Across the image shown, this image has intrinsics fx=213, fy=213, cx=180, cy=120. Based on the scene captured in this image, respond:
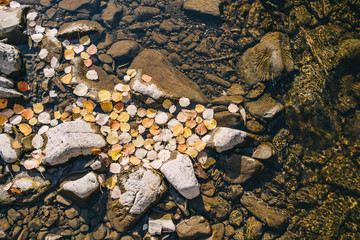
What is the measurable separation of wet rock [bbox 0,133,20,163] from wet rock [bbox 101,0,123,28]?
124 inches

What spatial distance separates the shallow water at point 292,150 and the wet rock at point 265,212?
5cm

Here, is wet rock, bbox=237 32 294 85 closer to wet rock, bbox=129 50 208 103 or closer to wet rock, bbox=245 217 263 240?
wet rock, bbox=129 50 208 103

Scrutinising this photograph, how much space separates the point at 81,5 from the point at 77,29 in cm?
90

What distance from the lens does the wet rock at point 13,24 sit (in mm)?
4187

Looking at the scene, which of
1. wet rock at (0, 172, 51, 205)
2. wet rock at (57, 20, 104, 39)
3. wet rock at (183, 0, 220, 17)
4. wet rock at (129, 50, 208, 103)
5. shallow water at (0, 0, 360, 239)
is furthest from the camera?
wet rock at (183, 0, 220, 17)

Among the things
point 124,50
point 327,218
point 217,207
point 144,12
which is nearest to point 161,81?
point 124,50

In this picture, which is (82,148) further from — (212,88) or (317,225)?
(317,225)

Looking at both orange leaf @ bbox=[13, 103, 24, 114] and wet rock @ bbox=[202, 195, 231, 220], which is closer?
wet rock @ bbox=[202, 195, 231, 220]

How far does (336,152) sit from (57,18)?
6.45 metres

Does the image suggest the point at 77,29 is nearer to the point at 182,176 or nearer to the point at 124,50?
the point at 124,50

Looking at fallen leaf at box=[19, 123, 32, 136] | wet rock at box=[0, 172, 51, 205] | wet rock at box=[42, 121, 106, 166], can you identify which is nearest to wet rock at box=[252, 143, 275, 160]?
wet rock at box=[42, 121, 106, 166]

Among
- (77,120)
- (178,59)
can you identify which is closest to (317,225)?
(178,59)

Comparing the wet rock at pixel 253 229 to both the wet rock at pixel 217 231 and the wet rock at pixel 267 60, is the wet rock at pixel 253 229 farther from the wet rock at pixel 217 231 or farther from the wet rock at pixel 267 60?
the wet rock at pixel 267 60

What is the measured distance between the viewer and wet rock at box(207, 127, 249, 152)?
367cm
